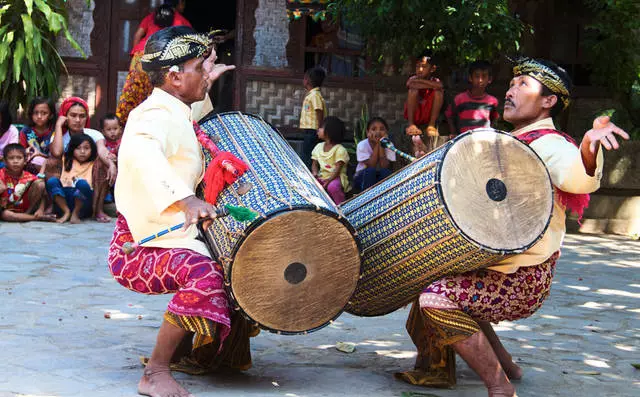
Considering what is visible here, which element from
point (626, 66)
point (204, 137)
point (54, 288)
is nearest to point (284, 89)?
point (626, 66)

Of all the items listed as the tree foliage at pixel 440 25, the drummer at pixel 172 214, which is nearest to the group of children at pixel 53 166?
the tree foliage at pixel 440 25

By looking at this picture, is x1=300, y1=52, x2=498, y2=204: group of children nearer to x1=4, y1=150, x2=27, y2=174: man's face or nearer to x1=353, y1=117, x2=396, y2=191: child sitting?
x1=353, y1=117, x2=396, y2=191: child sitting

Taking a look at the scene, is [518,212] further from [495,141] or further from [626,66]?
[626,66]

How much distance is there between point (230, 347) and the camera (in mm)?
4379

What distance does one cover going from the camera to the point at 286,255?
3850 mm

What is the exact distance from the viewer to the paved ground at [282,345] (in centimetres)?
421

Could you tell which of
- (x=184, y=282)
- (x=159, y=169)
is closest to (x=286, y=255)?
(x=184, y=282)

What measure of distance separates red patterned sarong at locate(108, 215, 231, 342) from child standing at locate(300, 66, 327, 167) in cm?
643

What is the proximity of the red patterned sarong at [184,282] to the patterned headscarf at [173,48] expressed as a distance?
776 mm

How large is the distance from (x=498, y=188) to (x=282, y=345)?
1569 mm

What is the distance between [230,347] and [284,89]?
706cm

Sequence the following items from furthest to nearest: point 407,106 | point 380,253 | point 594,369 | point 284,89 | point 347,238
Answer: point 284,89, point 407,106, point 594,369, point 380,253, point 347,238

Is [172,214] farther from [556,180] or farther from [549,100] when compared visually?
[549,100]

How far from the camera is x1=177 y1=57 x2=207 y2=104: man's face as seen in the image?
4.19 m
